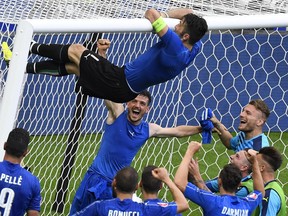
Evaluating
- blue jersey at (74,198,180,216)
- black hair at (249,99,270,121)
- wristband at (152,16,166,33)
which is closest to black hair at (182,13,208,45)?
wristband at (152,16,166,33)

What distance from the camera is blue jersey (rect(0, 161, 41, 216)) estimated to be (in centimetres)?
682

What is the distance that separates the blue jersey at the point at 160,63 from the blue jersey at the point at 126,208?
1144 mm

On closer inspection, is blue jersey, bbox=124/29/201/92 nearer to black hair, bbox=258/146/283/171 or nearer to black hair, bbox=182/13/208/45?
black hair, bbox=182/13/208/45

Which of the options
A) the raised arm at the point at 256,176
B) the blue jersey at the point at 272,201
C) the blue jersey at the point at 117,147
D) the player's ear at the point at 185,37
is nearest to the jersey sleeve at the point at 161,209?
the raised arm at the point at 256,176

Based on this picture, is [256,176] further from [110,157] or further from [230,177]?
[110,157]

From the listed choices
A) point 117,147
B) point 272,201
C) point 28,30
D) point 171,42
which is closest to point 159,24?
point 171,42

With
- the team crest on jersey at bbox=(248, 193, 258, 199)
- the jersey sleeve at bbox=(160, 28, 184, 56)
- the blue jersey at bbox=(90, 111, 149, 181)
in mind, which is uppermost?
the jersey sleeve at bbox=(160, 28, 184, 56)

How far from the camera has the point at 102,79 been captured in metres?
7.52

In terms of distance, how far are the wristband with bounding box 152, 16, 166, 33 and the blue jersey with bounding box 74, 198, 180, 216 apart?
1.27m

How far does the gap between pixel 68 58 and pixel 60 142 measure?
353 centimetres

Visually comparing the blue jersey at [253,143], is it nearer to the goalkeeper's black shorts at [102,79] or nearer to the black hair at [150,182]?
the goalkeeper's black shorts at [102,79]

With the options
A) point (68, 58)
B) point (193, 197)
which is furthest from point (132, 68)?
point (193, 197)

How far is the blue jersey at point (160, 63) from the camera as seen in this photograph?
23.5 feet

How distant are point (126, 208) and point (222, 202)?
800 millimetres
